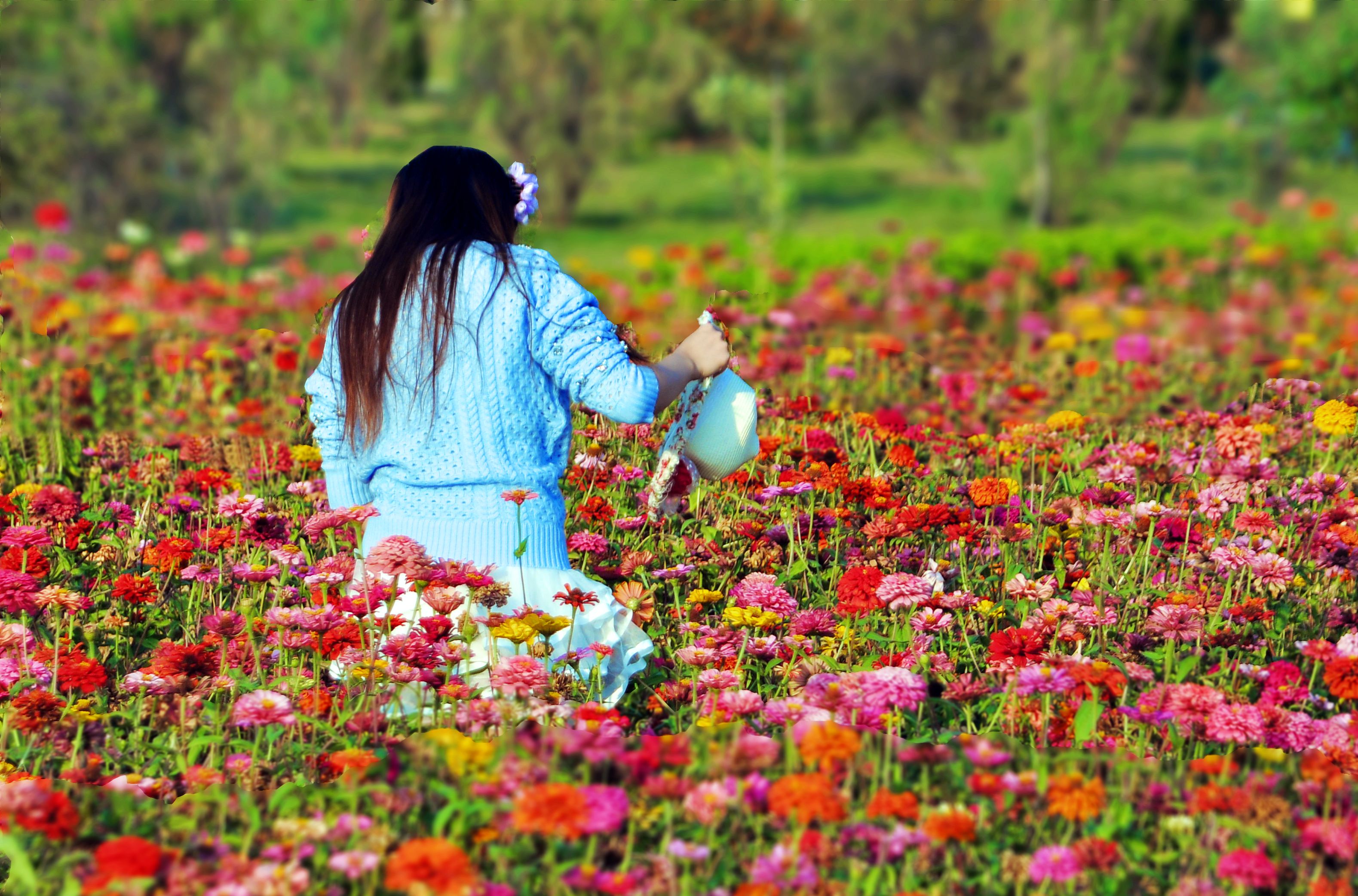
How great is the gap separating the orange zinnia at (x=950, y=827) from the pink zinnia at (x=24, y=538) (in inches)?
76.3

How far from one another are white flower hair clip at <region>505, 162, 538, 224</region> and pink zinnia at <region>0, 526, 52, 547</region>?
3.88 feet

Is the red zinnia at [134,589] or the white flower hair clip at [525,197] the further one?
the white flower hair clip at [525,197]

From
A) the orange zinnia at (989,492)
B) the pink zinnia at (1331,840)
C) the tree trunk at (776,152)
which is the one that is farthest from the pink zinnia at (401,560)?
the tree trunk at (776,152)

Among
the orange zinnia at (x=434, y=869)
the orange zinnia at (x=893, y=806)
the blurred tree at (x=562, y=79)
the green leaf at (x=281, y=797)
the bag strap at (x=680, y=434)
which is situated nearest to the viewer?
the orange zinnia at (x=434, y=869)

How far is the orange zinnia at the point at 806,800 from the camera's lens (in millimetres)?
1959

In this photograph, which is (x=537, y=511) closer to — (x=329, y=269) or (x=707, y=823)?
(x=707, y=823)

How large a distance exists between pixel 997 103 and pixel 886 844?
29.1 meters

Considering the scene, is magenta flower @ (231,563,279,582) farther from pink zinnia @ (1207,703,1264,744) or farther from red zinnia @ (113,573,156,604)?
pink zinnia @ (1207,703,1264,744)

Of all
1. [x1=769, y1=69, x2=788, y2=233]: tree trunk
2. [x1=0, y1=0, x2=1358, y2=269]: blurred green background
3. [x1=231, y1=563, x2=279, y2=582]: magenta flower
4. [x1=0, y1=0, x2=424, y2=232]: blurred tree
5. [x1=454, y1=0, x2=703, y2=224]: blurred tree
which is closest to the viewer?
[x1=231, y1=563, x2=279, y2=582]: magenta flower

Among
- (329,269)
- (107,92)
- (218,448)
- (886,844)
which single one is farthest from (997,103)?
(886,844)

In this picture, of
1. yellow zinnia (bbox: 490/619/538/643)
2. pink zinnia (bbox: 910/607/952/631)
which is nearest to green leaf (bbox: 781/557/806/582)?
pink zinnia (bbox: 910/607/952/631)

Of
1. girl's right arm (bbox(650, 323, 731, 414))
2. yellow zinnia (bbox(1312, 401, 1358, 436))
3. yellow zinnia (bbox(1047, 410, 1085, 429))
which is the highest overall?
girl's right arm (bbox(650, 323, 731, 414))

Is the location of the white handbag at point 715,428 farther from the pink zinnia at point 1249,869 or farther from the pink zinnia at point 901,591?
the pink zinnia at point 1249,869

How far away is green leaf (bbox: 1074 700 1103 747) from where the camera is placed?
94.6 inches
